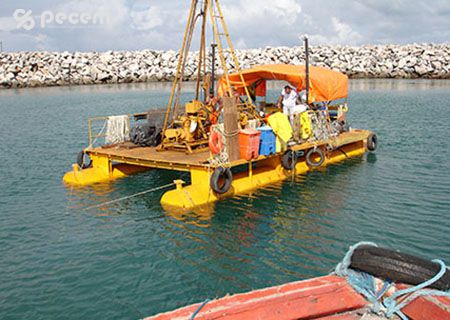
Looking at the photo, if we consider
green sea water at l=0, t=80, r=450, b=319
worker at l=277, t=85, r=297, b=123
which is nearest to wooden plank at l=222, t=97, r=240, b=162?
green sea water at l=0, t=80, r=450, b=319

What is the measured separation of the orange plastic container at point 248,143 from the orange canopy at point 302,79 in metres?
5.15

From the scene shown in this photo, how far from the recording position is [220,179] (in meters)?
13.9

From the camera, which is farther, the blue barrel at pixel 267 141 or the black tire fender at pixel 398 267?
the blue barrel at pixel 267 141

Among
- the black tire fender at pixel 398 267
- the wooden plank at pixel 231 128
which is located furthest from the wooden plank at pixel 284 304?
the wooden plank at pixel 231 128

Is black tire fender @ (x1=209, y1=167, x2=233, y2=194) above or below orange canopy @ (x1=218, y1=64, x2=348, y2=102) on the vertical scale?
below

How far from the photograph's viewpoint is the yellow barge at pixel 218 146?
13.8 m

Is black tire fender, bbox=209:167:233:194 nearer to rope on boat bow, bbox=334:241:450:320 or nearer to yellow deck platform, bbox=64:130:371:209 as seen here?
yellow deck platform, bbox=64:130:371:209

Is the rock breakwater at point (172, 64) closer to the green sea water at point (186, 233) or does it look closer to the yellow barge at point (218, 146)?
the yellow barge at point (218, 146)

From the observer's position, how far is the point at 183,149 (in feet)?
53.1

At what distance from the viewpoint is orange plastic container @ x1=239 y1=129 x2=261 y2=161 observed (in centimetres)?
1412

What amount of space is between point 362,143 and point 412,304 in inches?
681

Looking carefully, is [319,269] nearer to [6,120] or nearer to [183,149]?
[183,149]

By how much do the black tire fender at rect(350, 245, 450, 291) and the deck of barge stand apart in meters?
8.40

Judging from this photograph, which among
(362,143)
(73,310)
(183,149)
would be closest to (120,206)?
(183,149)
